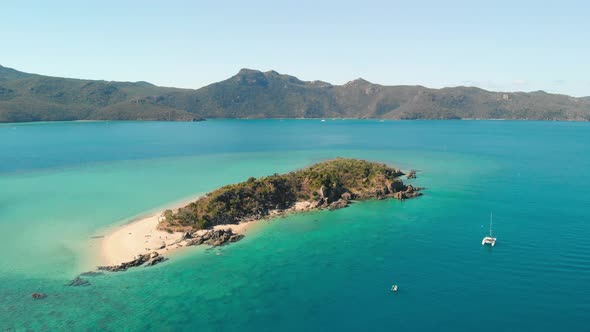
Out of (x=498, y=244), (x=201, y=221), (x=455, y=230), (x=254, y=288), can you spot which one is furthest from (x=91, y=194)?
(x=498, y=244)

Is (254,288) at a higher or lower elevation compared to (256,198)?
lower

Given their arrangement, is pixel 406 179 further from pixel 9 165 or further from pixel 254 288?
pixel 9 165

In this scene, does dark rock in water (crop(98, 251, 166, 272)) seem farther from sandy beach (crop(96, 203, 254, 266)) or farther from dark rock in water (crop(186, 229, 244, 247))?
dark rock in water (crop(186, 229, 244, 247))

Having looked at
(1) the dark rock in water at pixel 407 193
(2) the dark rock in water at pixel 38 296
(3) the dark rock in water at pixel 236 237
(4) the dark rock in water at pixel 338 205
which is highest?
(1) the dark rock in water at pixel 407 193

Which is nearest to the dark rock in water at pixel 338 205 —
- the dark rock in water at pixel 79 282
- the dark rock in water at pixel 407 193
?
the dark rock in water at pixel 407 193

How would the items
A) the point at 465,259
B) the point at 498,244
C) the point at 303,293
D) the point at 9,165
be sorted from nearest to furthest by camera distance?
the point at 303,293
the point at 465,259
the point at 498,244
the point at 9,165

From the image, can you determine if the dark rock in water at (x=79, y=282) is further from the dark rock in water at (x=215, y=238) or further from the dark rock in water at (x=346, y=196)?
the dark rock in water at (x=346, y=196)

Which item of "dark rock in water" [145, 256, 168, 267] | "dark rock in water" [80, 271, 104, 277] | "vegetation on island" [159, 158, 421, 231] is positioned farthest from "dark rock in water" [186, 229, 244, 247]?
"dark rock in water" [80, 271, 104, 277]
